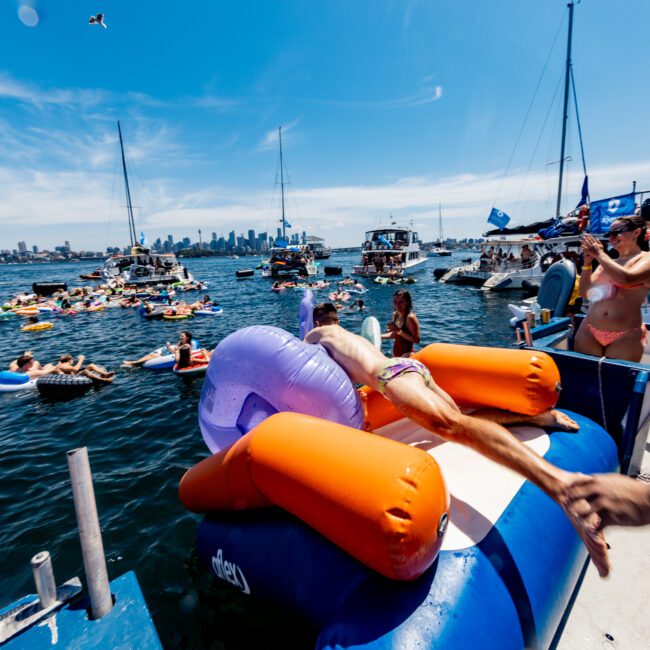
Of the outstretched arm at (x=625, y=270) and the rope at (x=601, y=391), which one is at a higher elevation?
the outstretched arm at (x=625, y=270)

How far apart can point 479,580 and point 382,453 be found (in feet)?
2.80

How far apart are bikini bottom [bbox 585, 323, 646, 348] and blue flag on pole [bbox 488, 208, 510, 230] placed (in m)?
27.5

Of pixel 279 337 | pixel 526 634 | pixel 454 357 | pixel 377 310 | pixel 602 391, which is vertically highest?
pixel 279 337

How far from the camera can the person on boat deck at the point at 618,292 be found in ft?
11.2

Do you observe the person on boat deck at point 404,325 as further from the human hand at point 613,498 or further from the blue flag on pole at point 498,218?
the blue flag on pole at point 498,218

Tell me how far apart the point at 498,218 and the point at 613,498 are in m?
30.9

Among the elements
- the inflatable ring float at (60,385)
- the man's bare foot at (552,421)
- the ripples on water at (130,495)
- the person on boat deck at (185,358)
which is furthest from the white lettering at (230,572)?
the inflatable ring float at (60,385)

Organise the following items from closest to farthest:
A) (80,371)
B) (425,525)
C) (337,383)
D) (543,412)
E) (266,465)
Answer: (425,525) → (266,465) → (337,383) → (543,412) → (80,371)

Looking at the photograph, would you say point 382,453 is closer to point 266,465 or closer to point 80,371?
point 266,465

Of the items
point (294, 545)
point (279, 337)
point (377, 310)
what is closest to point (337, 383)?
point (279, 337)

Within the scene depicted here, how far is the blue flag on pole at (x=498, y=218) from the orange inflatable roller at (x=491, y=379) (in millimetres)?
28611

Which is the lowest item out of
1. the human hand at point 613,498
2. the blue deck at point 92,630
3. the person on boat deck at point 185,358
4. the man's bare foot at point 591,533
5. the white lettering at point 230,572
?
the person on boat deck at point 185,358

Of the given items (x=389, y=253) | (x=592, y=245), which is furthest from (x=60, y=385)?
(x=389, y=253)

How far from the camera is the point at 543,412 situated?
10.7 feet
